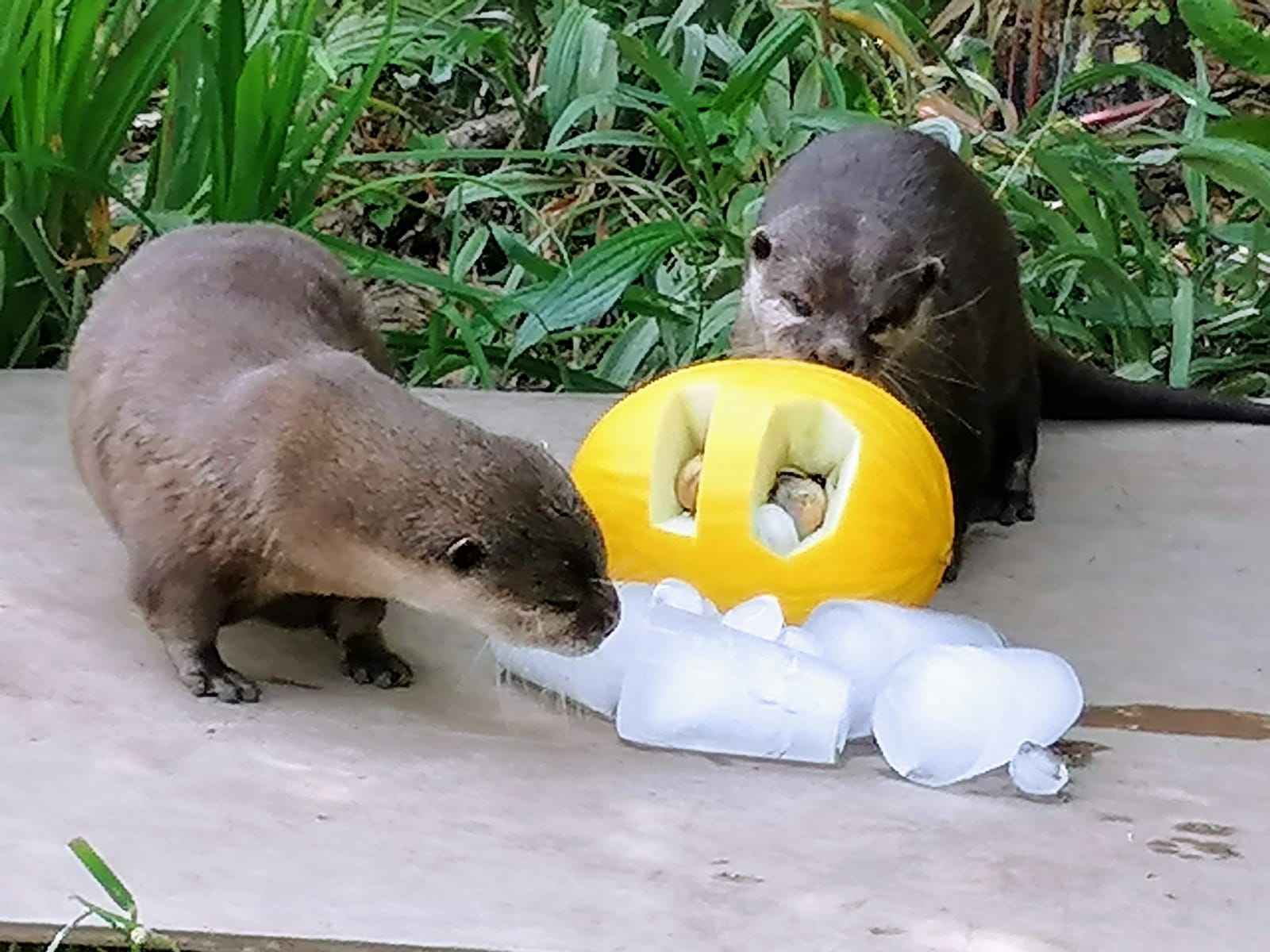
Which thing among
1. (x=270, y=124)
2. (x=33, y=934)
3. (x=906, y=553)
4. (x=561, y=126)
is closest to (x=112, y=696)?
(x=33, y=934)

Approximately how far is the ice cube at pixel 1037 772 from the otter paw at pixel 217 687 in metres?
0.83

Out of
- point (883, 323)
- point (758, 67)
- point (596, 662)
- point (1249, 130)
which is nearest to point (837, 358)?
point (883, 323)

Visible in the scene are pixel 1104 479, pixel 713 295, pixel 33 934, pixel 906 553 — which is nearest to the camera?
pixel 33 934

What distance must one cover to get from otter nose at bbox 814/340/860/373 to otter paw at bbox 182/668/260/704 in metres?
0.99

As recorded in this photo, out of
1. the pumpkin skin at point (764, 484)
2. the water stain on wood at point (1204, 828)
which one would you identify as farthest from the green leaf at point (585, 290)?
the water stain on wood at point (1204, 828)

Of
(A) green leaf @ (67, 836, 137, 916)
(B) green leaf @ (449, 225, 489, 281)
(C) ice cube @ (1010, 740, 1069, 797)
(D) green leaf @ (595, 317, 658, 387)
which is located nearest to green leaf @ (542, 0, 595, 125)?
(B) green leaf @ (449, 225, 489, 281)

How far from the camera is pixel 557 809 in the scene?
198 centimetres

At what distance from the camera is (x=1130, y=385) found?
328cm

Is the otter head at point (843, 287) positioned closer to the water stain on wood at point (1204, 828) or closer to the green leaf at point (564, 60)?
the water stain on wood at point (1204, 828)

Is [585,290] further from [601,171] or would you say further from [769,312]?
[601,171]

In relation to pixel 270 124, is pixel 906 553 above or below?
below

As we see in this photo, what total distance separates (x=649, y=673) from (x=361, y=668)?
36 cm

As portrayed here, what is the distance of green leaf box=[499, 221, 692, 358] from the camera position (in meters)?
3.47

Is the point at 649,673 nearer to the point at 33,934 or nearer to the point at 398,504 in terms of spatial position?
the point at 398,504
